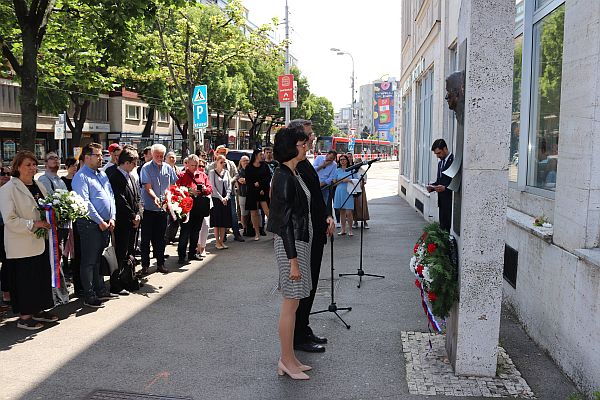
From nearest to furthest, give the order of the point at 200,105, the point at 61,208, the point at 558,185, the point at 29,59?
1. the point at 558,185
2. the point at 61,208
3. the point at 29,59
4. the point at 200,105

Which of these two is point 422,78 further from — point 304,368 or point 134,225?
point 304,368

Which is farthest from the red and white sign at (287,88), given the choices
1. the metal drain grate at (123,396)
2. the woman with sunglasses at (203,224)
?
the metal drain grate at (123,396)

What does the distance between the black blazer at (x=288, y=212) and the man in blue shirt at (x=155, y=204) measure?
421cm

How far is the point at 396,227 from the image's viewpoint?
13.6 metres

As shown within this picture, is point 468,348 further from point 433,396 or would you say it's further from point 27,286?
point 27,286

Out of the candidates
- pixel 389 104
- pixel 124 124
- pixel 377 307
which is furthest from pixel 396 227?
pixel 389 104

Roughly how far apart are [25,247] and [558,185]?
5341 mm

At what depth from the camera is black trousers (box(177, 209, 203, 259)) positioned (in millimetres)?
9414

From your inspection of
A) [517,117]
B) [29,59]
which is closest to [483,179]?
[517,117]

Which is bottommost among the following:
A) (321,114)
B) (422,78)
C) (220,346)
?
(220,346)

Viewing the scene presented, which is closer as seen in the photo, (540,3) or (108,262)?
(540,3)

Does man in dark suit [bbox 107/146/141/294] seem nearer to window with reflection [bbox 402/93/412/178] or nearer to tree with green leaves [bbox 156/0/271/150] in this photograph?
tree with green leaves [bbox 156/0/271/150]

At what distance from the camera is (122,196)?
7.34 metres

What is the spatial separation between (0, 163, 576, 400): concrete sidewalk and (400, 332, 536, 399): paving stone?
88 millimetres
